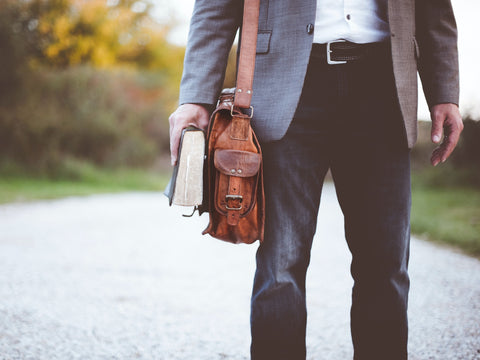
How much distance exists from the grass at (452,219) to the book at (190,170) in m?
4.12

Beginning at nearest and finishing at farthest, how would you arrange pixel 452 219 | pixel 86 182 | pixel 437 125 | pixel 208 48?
pixel 208 48, pixel 437 125, pixel 452 219, pixel 86 182

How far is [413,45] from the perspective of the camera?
163 centimetres

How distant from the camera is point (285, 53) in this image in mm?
1538

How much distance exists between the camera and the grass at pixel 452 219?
530 cm

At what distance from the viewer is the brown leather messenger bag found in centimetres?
151

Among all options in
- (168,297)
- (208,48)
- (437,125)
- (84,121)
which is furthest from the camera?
(84,121)

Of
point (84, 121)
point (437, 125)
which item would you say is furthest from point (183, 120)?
point (84, 121)

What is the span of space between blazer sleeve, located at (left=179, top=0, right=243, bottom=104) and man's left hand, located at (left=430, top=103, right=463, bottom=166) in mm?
792

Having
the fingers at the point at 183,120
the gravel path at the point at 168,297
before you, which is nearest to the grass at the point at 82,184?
the gravel path at the point at 168,297

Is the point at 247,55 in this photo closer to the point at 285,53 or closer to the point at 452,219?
the point at 285,53

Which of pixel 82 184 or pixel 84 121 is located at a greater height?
pixel 84 121

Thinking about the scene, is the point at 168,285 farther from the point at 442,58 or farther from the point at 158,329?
the point at 442,58

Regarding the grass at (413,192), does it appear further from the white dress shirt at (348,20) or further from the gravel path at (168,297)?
the white dress shirt at (348,20)

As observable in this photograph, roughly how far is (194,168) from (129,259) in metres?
3.14
